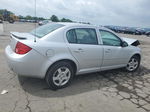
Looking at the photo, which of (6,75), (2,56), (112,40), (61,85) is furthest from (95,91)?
(2,56)

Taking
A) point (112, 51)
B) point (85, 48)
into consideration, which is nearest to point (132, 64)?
point (112, 51)

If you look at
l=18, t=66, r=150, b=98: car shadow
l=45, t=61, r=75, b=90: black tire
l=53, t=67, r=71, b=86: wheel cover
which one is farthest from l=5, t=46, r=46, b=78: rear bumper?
l=18, t=66, r=150, b=98: car shadow

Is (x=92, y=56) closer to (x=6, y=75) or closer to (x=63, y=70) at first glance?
(x=63, y=70)

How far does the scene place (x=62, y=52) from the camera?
343cm

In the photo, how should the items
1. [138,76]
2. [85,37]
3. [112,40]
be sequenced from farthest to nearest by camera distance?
[138,76] < [112,40] < [85,37]

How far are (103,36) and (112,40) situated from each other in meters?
0.47

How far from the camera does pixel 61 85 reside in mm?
3688

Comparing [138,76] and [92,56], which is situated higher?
[92,56]

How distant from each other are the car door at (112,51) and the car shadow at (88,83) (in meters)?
0.39

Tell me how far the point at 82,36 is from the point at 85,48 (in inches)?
13.7

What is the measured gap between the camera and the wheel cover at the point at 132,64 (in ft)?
17.2

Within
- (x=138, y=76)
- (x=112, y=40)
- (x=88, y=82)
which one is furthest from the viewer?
(x=138, y=76)

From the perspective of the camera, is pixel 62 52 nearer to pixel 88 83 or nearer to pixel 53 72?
pixel 53 72

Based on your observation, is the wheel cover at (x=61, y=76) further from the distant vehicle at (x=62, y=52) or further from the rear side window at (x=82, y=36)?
the rear side window at (x=82, y=36)
